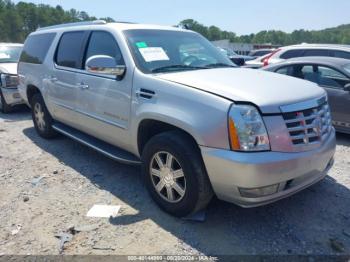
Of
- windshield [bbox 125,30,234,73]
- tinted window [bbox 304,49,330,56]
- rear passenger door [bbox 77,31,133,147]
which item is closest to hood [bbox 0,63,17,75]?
rear passenger door [bbox 77,31,133,147]

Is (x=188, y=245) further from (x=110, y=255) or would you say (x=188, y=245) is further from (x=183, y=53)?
(x=183, y=53)

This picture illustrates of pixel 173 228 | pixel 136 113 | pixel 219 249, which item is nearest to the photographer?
pixel 219 249

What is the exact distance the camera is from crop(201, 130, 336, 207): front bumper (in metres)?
2.75

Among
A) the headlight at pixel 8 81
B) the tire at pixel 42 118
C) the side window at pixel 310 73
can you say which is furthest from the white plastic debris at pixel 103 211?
the headlight at pixel 8 81

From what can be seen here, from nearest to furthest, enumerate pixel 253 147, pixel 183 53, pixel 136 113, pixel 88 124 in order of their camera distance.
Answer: pixel 253 147 → pixel 136 113 → pixel 183 53 → pixel 88 124

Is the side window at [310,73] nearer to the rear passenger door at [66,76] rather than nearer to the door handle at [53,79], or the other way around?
the rear passenger door at [66,76]

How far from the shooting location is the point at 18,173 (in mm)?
4695

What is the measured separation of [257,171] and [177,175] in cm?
84

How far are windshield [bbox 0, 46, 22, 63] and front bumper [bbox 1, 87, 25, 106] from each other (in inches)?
55.2

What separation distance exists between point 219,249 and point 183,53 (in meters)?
2.30

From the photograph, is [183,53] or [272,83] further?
[183,53]

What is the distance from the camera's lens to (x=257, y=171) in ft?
8.98

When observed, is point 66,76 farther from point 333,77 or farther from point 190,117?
point 333,77

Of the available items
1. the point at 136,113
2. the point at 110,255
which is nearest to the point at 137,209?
the point at 110,255
